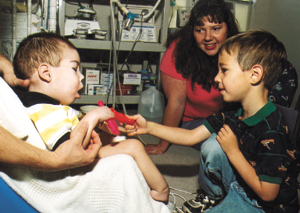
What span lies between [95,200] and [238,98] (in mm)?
630

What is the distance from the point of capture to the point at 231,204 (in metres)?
0.94

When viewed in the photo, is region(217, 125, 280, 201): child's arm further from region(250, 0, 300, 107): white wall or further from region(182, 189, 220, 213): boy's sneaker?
region(250, 0, 300, 107): white wall

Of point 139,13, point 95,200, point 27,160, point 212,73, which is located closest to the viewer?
point 27,160

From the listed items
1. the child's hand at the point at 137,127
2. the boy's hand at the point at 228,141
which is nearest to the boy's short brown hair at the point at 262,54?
the boy's hand at the point at 228,141

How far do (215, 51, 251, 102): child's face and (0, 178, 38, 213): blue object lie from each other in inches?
30.2

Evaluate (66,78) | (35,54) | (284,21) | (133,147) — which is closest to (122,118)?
(133,147)

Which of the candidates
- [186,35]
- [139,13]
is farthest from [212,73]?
[139,13]

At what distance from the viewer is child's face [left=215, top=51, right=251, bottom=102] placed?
3.18ft

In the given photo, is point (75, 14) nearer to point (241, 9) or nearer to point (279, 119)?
point (241, 9)

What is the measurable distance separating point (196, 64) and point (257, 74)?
619 millimetres

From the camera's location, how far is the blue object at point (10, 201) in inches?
25.5

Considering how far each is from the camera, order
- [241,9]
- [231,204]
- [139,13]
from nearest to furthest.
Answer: [231,204], [139,13], [241,9]

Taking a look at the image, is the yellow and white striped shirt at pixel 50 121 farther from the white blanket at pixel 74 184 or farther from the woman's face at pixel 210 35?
the woman's face at pixel 210 35

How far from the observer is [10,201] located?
2.19ft
